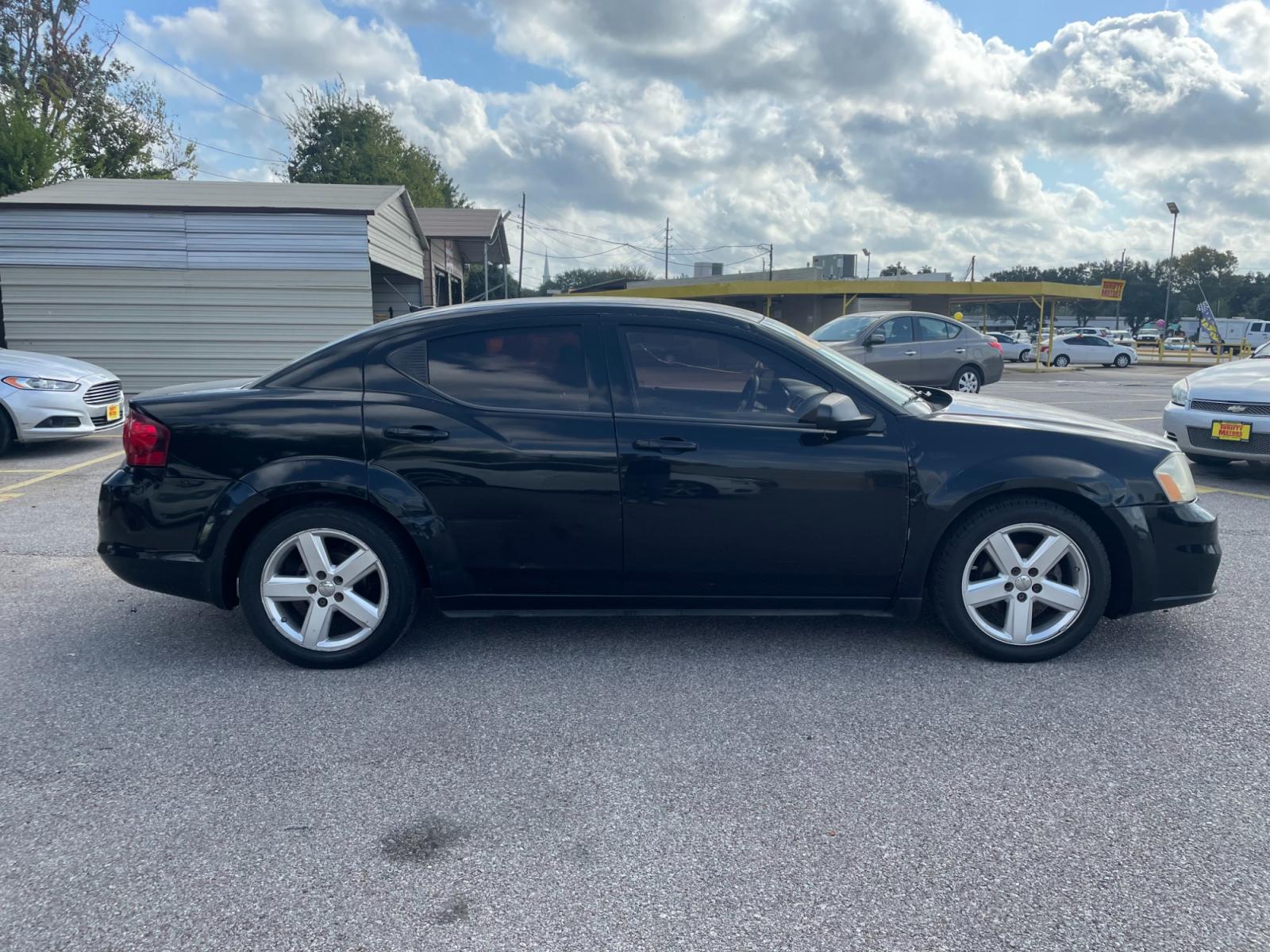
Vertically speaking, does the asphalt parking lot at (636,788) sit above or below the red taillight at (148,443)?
below

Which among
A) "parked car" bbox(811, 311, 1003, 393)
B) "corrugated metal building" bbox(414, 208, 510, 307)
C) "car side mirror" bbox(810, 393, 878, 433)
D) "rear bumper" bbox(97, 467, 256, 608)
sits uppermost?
"corrugated metal building" bbox(414, 208, 510, 307)

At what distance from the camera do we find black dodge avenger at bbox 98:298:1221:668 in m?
3.79

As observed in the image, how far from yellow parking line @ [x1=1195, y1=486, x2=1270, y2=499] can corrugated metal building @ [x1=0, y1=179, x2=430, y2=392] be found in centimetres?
1231

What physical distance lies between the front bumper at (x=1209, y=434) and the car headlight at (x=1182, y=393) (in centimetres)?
6

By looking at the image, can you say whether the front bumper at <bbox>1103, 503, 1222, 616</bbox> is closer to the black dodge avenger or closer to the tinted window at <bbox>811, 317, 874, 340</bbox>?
the black dodge avenger

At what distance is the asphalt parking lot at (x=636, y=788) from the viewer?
231 centimetres

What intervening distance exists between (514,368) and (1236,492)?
6858mm

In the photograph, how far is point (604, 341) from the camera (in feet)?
12.9

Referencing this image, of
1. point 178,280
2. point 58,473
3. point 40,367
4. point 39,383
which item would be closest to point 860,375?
point 58,473

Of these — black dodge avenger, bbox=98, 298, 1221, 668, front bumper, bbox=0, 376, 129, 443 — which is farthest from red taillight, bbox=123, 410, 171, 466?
front bumper, bbox=0, 376, 129, 443

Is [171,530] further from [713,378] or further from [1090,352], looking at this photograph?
[1090,352]

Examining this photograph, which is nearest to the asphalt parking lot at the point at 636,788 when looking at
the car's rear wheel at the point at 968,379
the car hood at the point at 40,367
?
the car hood at the point at 40,367

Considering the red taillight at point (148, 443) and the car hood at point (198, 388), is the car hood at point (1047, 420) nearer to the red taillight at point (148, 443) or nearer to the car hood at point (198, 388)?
the car hood at point (198, 388)

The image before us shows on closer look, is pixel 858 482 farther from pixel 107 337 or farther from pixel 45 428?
pixel 107 337
